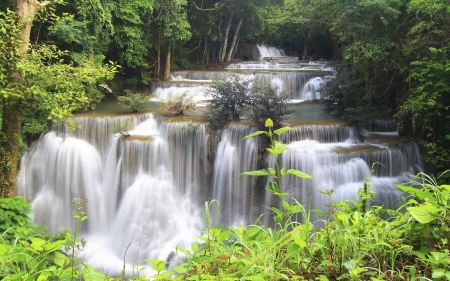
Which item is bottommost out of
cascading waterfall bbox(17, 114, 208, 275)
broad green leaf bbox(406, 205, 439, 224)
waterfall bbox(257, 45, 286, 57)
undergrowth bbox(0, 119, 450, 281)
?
cascading waterfall bbox(17, 114, 208, 275)

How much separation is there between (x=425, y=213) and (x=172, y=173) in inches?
321

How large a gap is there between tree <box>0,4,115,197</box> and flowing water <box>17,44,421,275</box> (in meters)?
3.20

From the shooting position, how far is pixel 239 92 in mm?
9922

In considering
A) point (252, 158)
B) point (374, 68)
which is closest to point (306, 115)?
point (374, 68)

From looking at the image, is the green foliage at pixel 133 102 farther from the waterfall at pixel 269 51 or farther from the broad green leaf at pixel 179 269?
the waterfall at pixel 269 51

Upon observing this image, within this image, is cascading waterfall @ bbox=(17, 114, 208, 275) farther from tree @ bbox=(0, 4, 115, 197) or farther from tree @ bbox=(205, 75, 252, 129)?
tree @ bbox=(0, 4, 115, 197)

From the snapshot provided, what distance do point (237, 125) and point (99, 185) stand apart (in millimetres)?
4267

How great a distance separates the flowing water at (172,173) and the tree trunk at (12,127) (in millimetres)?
3144

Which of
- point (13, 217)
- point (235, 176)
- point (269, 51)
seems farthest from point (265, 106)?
point (269, 51)

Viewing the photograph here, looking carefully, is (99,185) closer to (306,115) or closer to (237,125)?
(237,125)

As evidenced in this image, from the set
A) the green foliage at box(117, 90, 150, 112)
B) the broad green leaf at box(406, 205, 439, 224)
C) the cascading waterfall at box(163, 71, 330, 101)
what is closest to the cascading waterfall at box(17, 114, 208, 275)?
the green foliage at box(117, 90, 150, 112)

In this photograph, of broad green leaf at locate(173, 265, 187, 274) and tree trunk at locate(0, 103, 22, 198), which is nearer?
broad green leaf at locate(173, 265, 187, 274)

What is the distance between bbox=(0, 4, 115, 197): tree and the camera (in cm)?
523

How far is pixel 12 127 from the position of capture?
617 centimetres
